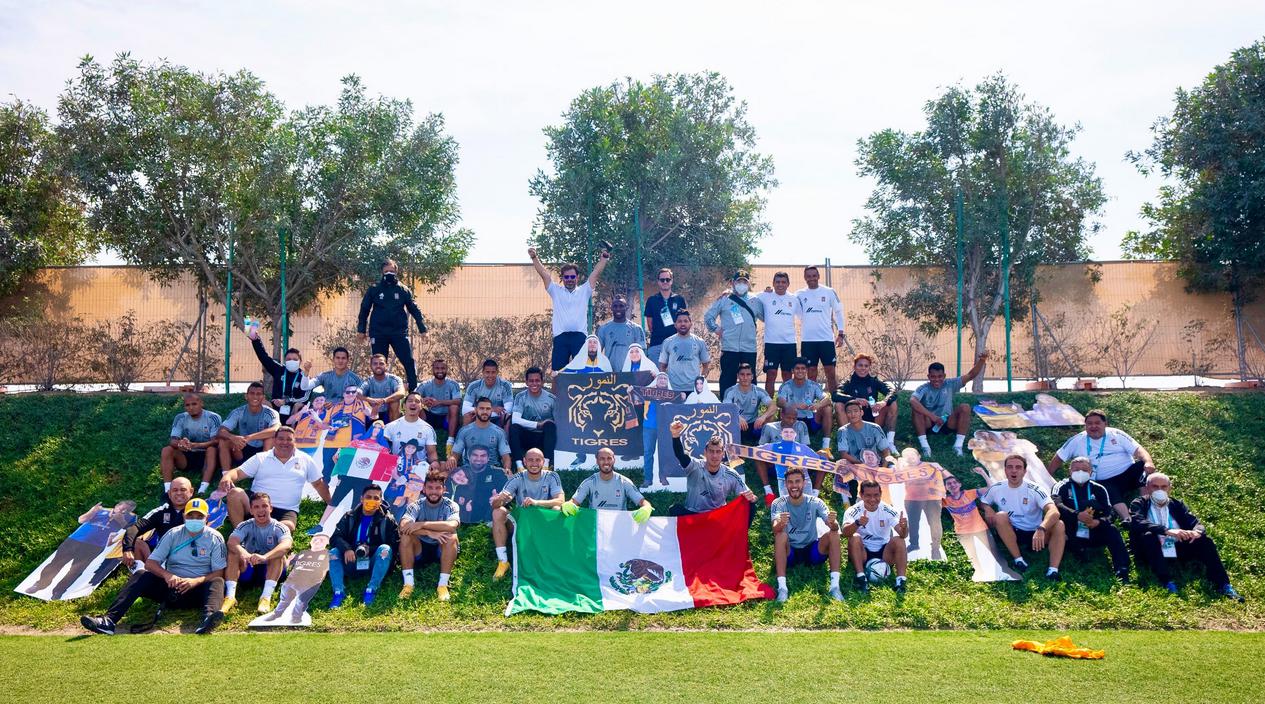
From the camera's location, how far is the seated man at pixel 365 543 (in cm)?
915

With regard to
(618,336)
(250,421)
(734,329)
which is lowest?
(250,421)

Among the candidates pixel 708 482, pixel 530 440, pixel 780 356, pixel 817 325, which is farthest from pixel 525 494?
pixel 817 325

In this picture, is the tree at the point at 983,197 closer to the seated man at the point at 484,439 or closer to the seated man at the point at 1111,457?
the seated man at the point at 1111,457

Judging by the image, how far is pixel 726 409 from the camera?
1123 centimetres

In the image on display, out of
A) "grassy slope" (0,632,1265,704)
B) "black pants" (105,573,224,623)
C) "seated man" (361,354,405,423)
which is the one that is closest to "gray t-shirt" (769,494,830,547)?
"grassy slope" (0,632,1265,704)

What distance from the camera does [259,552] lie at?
927 cm

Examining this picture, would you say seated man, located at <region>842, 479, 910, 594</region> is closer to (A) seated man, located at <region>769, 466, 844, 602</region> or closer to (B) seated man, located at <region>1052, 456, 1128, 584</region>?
(A) seated man, located at <region>769, 466, 844, 602</region>

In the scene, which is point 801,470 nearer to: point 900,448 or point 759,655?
point 759,655

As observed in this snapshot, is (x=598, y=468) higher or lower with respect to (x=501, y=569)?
higher

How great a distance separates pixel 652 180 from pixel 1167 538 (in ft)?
35.3

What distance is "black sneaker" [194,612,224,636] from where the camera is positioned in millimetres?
8336

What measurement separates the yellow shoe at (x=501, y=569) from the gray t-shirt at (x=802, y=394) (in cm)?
415

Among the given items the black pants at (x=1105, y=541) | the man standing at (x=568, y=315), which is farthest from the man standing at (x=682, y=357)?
the black pants at (x=1105, y=541)

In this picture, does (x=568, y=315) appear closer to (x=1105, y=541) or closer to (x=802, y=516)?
(x=802, y=516)
